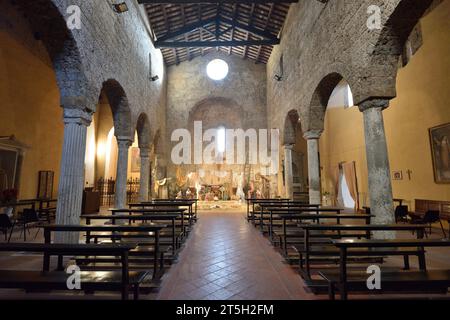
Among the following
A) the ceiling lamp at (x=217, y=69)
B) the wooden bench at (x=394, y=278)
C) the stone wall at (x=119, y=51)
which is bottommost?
the wooden bench at (x=394, y=278)

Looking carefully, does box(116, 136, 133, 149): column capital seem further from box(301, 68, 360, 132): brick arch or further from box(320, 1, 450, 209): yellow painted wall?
box(320, 1, 450, 209): yellow painted wall

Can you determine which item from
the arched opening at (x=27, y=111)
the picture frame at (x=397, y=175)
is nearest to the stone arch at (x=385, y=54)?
the picture frame at (x=397, y=175)

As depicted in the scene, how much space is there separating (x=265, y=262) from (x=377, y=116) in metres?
3.27

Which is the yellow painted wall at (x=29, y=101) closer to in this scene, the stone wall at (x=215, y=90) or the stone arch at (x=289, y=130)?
the stone wall at (x=215, y=90)

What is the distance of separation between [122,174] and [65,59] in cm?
382

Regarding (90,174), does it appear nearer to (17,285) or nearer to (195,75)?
(195,75)

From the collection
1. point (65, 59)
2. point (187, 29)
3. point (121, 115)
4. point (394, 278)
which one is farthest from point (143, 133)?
point (394, 278)

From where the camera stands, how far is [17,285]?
206 cm

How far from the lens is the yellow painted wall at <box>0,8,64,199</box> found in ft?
25.1

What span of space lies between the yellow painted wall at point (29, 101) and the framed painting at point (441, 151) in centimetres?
1226

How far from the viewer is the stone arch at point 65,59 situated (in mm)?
4164

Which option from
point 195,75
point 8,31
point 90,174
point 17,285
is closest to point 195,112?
point 195,75

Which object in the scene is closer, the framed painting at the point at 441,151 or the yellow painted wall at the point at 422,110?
the framed painting at the point at 441,151

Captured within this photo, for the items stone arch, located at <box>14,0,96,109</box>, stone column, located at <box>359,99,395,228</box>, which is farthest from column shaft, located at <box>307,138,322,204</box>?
stone arch, located at <box>14,0,96,109</box>
